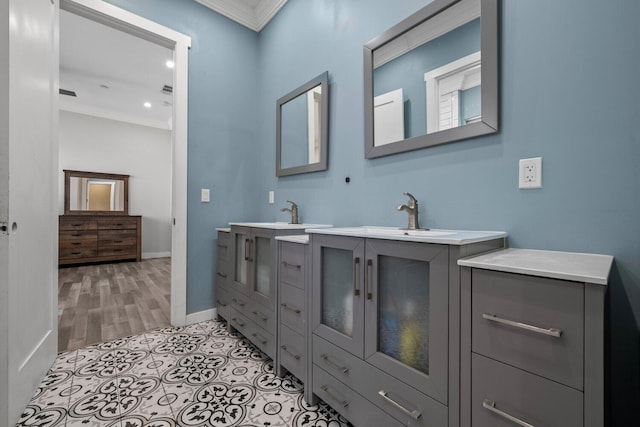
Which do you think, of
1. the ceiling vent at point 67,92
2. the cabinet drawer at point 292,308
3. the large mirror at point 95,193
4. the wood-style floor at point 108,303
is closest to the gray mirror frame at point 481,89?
the cabinet drawer at point 292,308

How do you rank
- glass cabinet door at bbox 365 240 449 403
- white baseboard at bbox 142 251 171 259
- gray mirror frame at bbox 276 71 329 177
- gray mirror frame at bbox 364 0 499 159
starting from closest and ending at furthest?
glass cabinet door at bbox 365 240 449 403
gray mirror frame at bbox 364 0 499 159
gray mirror frame at bbox 276 71 329 177
white baseboard at bbox 142 251 171 259

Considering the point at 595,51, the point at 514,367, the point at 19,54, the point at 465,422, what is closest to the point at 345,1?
the point at 595,51

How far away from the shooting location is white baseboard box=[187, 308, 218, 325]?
240 cm

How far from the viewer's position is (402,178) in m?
1.53

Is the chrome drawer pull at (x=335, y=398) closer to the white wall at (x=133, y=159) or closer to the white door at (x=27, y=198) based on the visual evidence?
the white door at (x=27, y=198)

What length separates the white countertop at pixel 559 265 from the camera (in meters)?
0.64

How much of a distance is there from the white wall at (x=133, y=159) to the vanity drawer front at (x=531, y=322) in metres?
6.28

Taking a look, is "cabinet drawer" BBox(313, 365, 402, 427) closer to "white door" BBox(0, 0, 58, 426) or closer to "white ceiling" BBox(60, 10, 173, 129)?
"white door" BBox(0, 0, 58, 426)

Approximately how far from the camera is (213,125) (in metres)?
2.56

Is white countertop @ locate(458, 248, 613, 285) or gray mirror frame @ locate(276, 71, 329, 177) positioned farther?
gray mirror frame @ locate(276, 71, 329, 177)

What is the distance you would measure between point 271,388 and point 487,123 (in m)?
1.71

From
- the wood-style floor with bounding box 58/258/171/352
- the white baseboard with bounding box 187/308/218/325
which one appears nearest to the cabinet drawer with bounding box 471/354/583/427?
the white baseboard with bounding box 187/308/218/325

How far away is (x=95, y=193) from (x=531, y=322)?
6.42 m

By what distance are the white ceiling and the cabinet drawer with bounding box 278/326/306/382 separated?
3471 millimetres
